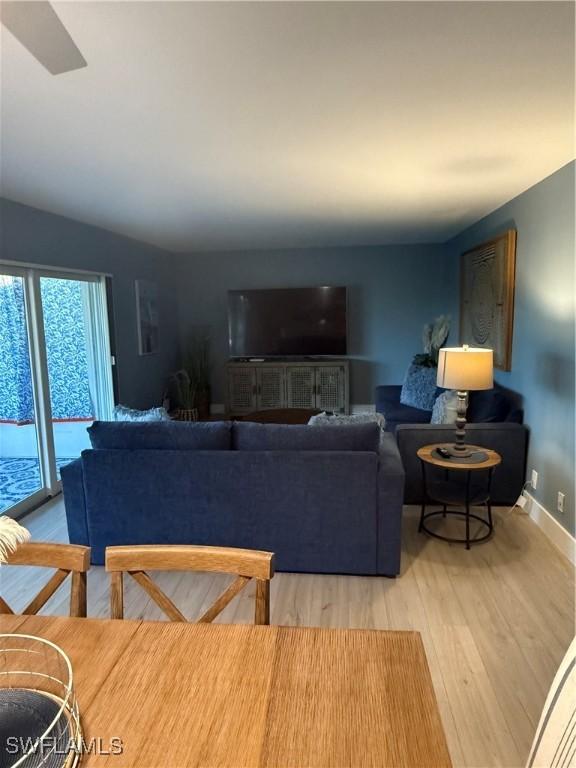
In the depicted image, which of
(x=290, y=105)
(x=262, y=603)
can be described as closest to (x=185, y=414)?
(x=290, y=105)

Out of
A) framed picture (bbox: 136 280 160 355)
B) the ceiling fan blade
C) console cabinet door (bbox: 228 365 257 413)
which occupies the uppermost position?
the ceiling fan blade

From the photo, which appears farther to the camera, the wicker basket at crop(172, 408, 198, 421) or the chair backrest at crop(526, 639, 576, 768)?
the wicker basket at crop(172, 408, 198, 421)

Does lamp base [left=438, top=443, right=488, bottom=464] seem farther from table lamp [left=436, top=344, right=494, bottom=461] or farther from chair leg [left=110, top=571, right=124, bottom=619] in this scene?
chair leg [left=110, top=571, right=124, bottom=619]

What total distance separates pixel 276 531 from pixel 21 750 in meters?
1.86

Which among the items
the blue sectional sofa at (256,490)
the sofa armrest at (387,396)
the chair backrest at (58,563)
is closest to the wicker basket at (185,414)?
the sofa armrest at (387,396)

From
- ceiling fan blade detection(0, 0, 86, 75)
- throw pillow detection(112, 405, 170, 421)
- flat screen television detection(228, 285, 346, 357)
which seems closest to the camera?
ceiling fan blade detection(0, 0, 86, 75)

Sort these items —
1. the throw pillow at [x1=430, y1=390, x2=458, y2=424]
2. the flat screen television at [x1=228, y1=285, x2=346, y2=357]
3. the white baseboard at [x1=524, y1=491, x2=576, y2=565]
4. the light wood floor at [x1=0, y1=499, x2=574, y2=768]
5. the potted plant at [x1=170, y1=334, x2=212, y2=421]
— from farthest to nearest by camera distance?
1. the flat screen television at [x1=228, y1=285, x2=346, y2=357]
2. the potted plant at [x1=170, y1=334, x2=212, y2=421]
3. the throw pillow at [x1=430, y1=390, x2=458, y2=424]
4. the white baseboard at [x1=524, y1=491, x2=576, y2=565]
5. the light wood floor at [x1=0, y1=499, x2=574, y2=768]

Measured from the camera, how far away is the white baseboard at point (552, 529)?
271 centimetres

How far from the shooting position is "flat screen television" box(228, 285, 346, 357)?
630 centimetres

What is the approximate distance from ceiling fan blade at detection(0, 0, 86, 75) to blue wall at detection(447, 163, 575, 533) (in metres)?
2.67

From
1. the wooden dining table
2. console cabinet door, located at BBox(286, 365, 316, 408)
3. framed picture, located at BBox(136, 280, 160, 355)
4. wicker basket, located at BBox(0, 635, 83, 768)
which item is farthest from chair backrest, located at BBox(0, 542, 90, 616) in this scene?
console cabinet door, located at BBox(286, 365, 316, 408)

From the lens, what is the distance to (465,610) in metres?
2.29

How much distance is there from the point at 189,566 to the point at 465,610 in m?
1.63

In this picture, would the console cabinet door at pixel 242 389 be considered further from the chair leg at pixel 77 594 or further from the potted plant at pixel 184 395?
the chair leg at pixel 77 594
